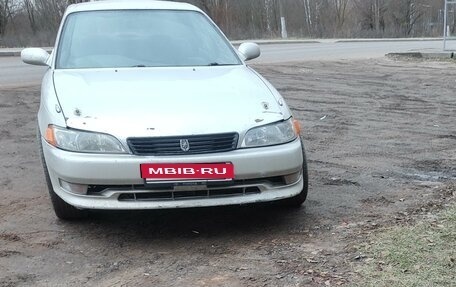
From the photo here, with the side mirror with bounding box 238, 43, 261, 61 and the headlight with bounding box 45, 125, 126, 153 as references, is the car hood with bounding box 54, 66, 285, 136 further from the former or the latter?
the side mirror with bounding box 238, 43, 261, 61

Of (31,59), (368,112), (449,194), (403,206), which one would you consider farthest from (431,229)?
(368,112)

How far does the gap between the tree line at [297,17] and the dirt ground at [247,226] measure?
2790cm

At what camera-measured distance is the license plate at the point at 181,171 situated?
11.9 feet

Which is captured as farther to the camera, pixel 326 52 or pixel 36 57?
pixel 326 52

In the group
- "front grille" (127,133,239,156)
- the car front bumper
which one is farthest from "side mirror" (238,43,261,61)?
"front grille" (127,133,239,156)

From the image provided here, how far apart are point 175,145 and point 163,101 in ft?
1.42

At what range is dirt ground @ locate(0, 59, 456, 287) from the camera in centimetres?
339

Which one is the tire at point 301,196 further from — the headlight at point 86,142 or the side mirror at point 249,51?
the side mirror at point 249,51

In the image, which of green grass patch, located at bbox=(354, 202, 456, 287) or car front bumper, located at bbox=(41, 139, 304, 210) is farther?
car front bumper, located at bbox=(41, 139, 304, 210)

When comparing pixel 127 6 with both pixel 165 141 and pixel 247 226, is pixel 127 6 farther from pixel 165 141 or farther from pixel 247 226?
pixel 247 226

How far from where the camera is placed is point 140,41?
5.12 meters

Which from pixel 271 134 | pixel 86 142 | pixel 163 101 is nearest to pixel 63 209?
pixel 86 142

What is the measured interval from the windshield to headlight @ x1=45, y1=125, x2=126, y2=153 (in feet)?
3.85

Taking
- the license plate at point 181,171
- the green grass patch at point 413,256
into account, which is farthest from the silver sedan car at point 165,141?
the green grass patch at point 413,256
